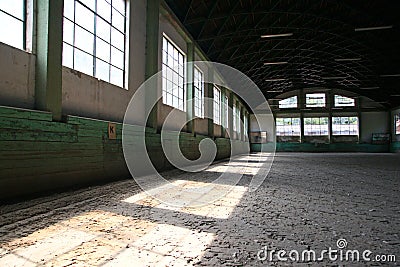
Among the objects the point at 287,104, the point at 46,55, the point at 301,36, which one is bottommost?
the point at 46,55

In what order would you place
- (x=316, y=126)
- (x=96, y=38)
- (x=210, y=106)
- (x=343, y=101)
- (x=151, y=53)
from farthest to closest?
(x=316, y=126) → (x=343, y=101) → (x=210, y=106) → (x=151, y=53) → (x=96, y=38)

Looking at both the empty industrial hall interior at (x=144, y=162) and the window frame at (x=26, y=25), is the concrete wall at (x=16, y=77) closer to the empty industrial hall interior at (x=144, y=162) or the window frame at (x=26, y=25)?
the empty industrial hall interior at (x=144, y=162)

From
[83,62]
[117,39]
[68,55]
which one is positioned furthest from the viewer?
[117,39]

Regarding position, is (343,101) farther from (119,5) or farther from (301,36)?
(119,5)

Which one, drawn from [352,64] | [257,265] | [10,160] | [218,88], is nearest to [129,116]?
[10,160]

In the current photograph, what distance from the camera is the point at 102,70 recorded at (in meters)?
6.41

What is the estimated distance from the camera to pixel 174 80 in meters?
10.7

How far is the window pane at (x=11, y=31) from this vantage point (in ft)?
13.6

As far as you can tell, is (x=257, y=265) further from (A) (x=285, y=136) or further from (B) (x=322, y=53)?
(A) (x=285, y=136)

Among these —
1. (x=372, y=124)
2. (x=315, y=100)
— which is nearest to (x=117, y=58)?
(x=315, y=100)

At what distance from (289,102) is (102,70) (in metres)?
30.6

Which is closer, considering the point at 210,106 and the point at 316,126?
the point at 210,106

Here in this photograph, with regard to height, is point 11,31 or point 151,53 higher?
point 151,53

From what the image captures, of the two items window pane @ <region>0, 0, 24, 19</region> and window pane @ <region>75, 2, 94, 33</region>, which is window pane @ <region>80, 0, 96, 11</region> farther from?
window pane @ <region>0, 0, 24, 19</region>
